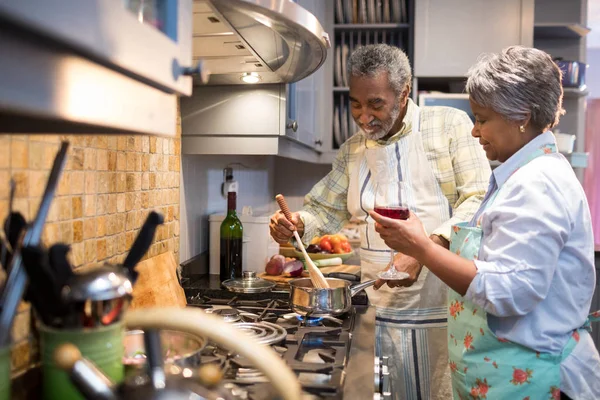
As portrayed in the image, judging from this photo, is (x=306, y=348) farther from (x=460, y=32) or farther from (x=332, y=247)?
(x=460, y=32)

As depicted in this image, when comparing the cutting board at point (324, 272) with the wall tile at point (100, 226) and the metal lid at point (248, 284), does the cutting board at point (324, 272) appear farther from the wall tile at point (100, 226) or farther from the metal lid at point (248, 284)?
the wall tile at point (100, 226)

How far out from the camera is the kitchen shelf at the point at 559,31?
3457 mm

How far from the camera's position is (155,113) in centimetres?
70

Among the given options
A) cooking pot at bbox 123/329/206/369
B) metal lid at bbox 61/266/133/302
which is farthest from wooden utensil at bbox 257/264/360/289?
metal lid at bbox 61/266/133/302

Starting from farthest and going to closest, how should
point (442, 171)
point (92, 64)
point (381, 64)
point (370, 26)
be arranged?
point (370, 26)
point (442, 171)
point (381, 64)
point (92, 64)

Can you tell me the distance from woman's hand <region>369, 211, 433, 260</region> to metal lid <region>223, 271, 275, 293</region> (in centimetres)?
50

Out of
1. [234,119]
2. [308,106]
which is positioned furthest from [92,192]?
[308,106]

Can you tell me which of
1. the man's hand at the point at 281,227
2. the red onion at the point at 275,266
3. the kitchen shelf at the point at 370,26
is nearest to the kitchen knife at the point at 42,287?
the man's hand at the point at 281,227

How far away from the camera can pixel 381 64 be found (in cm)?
180

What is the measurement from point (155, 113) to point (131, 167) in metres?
0.71

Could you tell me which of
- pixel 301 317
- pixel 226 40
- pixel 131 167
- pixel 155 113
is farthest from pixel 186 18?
pixel 301 317

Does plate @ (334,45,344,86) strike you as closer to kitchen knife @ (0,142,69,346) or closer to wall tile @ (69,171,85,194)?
wall tile @ (69,171,85,194)

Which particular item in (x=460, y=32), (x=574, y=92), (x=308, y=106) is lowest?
(x=308, y=106)

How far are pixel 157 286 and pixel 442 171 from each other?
103 cm
